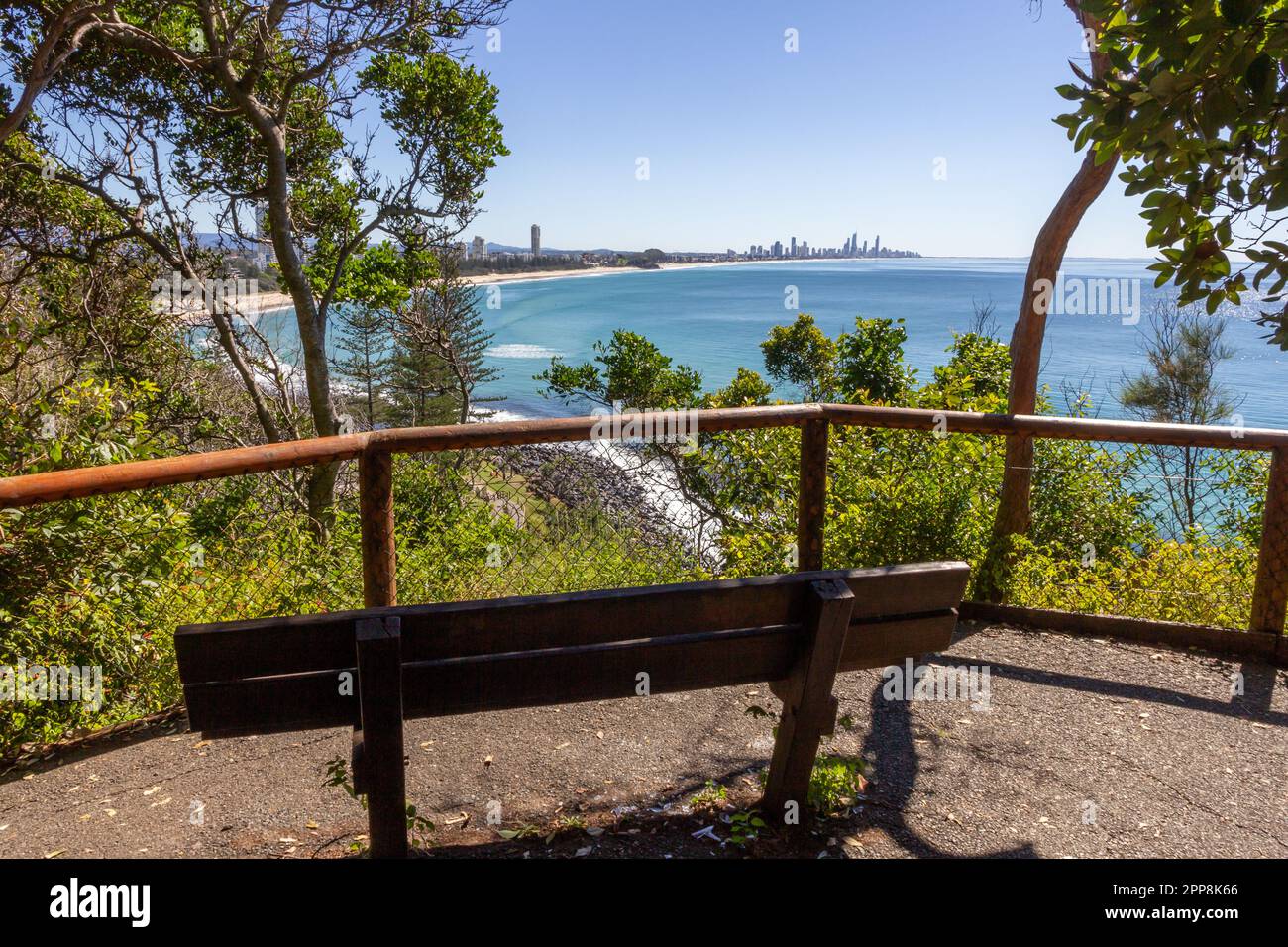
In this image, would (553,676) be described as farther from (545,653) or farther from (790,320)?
(790,320)

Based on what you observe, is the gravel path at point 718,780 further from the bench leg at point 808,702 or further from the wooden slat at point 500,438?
the wooden slat at point 500,438

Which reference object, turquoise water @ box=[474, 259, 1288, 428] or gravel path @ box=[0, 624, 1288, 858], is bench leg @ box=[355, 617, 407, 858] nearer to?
gravel path @ box=[0, 624, 1288, 858]

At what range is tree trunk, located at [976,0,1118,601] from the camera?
592 cm

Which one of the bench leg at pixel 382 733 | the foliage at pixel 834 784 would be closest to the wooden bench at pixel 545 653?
the bench leg at pixel 382 733

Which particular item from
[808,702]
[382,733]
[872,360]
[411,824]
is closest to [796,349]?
[872,360]

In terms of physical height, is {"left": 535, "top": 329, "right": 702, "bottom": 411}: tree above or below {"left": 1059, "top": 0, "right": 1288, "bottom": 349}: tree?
below

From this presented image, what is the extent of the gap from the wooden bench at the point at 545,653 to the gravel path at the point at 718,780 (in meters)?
0.54

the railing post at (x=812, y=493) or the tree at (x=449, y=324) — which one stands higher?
the tree at (x=449, y=324)

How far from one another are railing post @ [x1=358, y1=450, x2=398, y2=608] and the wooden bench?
132 centimetres

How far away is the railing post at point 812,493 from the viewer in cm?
405

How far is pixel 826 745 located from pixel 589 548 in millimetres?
3023

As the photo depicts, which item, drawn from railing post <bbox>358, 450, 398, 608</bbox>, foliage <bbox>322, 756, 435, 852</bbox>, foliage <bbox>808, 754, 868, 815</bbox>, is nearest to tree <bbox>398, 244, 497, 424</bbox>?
railing post <bbox>358, 450, 398, 608</bbox>
